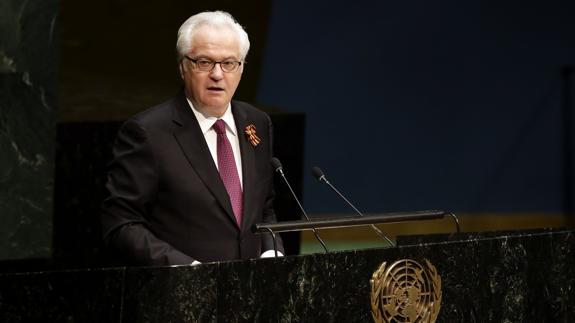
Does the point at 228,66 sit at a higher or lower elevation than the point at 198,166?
higher

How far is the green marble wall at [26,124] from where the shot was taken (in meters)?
3.32

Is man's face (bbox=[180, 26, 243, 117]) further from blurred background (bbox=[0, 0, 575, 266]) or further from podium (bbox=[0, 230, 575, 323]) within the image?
blurred background (bbox=[0, 0, 575, 266])

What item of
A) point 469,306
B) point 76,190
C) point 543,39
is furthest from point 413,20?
point 469,306

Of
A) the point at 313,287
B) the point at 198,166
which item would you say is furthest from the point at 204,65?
the point at 313,287

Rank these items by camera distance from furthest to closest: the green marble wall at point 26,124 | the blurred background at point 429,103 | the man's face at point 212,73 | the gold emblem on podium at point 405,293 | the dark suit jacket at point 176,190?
the blurred background at point 429,103 < the green marble wall at point 26,124 < the man's face at point 212,73 < the dark suit jacket at point 176,190 < the gold emblem on podium at point 405,293

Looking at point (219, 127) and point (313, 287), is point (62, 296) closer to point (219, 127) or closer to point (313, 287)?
point (313, 287)

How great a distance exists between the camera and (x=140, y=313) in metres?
1.84

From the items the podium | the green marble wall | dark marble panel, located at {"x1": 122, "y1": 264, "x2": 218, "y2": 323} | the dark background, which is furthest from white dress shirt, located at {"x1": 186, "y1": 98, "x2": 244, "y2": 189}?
the dark background

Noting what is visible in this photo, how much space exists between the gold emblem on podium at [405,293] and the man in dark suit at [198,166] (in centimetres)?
40

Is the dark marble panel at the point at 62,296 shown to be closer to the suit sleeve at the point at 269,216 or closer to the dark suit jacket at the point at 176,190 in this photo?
the dark suit jacket at the point at 176,190

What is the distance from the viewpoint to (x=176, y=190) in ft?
7.71

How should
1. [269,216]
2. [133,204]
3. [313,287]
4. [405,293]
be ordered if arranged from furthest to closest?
[269,216]
[133,204]
[405,293]
[313,287]

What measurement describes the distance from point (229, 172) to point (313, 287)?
497 millimetres

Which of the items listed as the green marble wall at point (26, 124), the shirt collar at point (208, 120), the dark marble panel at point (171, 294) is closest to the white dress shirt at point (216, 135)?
the shirt collar at point (208, 120)
